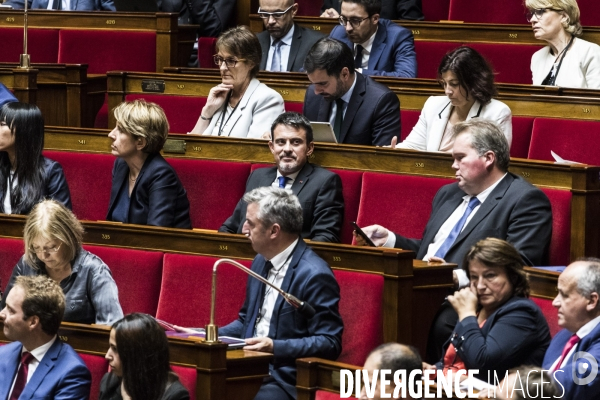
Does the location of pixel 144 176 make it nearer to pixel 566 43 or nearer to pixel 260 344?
pixel 260 344

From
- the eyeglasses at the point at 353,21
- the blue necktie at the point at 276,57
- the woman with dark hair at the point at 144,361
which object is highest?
the eyeglasses at the point at 353,21

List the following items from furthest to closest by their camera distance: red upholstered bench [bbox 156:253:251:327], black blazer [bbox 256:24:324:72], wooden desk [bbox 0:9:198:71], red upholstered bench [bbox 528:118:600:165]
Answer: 1. wooden desk [bbox 0:9:198:71]
2. black blazer [bbox 256:24:324:72]
3. red upholstered bench [bbox 528:118:600:165]
4. red upholstered bench [bbox 156:253:251:327]

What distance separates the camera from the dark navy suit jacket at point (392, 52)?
6.44 feet

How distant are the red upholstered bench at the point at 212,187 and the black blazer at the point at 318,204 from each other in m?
0.12

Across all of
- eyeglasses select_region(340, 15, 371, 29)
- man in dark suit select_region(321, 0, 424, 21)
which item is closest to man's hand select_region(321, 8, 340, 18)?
man in dark suit select_region(321, 0, 424, 21)

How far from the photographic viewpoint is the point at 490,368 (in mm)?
1124

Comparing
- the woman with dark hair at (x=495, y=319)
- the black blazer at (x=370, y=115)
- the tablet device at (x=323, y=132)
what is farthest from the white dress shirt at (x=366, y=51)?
the woman with dark hair at (x=495, y=319)

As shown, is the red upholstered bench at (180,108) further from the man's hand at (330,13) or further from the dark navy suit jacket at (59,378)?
the dark navy suit jacket at (59,378)

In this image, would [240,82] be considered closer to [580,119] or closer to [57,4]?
[580,119]

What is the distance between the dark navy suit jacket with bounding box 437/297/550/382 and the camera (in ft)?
3.67

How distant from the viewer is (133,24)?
85.7 inches

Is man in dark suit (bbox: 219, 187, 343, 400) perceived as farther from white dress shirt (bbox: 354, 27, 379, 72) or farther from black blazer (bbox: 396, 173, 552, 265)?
white dress shirt (bbox: 354, 27, 379, 72)

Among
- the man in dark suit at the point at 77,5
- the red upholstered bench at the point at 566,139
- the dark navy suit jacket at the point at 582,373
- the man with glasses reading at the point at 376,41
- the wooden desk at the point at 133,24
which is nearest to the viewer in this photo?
the dark navy suit jacket at the point at 582,373

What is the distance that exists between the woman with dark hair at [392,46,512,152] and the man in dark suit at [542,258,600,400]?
1.57 ft
